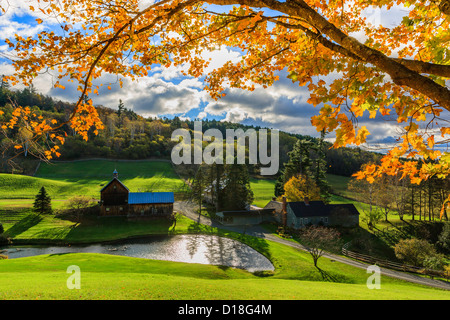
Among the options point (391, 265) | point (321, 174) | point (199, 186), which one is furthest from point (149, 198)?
point (391, 265)

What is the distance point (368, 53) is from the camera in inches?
123

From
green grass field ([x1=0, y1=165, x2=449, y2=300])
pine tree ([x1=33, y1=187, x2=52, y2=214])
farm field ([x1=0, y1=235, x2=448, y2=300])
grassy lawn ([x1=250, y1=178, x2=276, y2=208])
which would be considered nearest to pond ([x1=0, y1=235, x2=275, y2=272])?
green grass field ([x1=0, y1=165, x2=449, y2=300])

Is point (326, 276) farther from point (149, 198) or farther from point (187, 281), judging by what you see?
point (149, 198)

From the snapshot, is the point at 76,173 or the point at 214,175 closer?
the point at 214,175

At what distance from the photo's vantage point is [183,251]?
2625 centimetres

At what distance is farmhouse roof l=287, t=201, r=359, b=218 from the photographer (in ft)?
121

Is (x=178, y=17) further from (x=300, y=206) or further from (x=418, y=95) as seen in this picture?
(x=300, y=206)

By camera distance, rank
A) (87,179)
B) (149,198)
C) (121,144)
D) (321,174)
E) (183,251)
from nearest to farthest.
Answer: (183,251), (149,198), (321,174), (87,179), (121,144)

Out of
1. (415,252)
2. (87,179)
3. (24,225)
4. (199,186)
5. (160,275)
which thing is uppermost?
(87,179)

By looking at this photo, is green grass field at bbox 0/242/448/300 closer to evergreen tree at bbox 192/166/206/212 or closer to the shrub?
the shrub

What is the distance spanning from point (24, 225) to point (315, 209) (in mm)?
41546

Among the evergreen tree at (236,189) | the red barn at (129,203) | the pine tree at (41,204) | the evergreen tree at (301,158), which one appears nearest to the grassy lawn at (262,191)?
the evergreen tree at (236,189)

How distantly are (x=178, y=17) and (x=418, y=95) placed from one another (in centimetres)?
493

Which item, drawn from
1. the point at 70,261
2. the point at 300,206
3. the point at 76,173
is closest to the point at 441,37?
the point at 70,261
